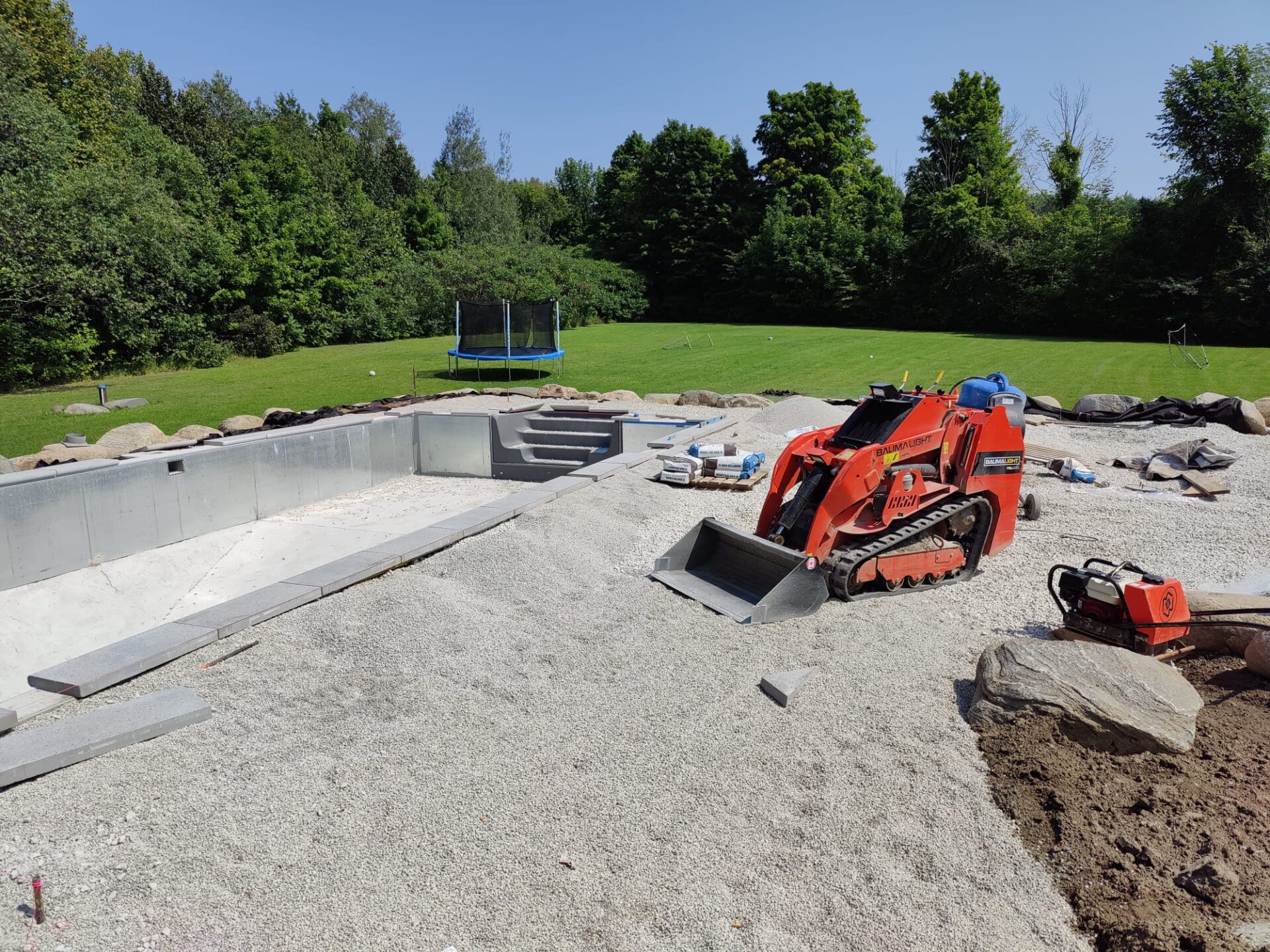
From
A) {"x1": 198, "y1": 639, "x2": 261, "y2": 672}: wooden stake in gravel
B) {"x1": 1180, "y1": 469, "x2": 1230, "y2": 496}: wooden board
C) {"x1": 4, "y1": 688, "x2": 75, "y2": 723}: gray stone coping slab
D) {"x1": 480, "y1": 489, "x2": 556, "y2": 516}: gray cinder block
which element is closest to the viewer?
{"x1": 4, "y1": 688, "x2": 75, "y2": 723}: gray stone coping slab

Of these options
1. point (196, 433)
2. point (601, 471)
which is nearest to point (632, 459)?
point (601, 471)

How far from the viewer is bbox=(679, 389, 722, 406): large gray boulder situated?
15352mm

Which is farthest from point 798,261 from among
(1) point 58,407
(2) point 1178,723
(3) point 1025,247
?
(2) point 1178,723

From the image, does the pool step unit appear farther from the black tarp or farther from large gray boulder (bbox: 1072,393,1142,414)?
large gray boulder (bbox: 1072,393,1142,414)

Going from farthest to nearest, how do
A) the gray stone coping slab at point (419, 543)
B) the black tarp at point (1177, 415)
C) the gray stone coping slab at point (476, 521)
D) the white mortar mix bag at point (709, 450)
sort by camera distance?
the black tarp at point (1177, 415)
the white mortar mix bag at point (709, 450)
the gray stone coping slab at point (476, 521)
the gray stone coping slab at point (419, 543)

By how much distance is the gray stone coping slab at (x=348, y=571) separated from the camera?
5828 mm

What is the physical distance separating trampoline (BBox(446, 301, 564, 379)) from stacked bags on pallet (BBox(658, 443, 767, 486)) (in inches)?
393

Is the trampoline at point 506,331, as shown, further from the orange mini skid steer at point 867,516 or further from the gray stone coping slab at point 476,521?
the orange mini skid steer at point 867,516

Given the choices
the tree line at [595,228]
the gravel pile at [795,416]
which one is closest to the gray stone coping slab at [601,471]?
the gravel pile at [795,416]

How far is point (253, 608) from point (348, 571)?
0.79 meters

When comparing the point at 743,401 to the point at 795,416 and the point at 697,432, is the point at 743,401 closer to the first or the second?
the point at 795,416

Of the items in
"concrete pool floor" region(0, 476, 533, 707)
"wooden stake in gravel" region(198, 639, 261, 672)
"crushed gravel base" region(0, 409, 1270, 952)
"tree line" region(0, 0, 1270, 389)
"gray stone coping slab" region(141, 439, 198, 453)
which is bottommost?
"concrete pool floor" region(0, 476, 533, 707)

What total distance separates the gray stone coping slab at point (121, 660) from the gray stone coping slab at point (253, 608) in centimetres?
10

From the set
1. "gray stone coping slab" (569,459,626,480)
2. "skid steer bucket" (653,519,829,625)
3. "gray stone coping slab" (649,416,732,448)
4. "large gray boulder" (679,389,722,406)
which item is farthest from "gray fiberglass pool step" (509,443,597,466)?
"skid steer bucket" (653,519,829,625)
